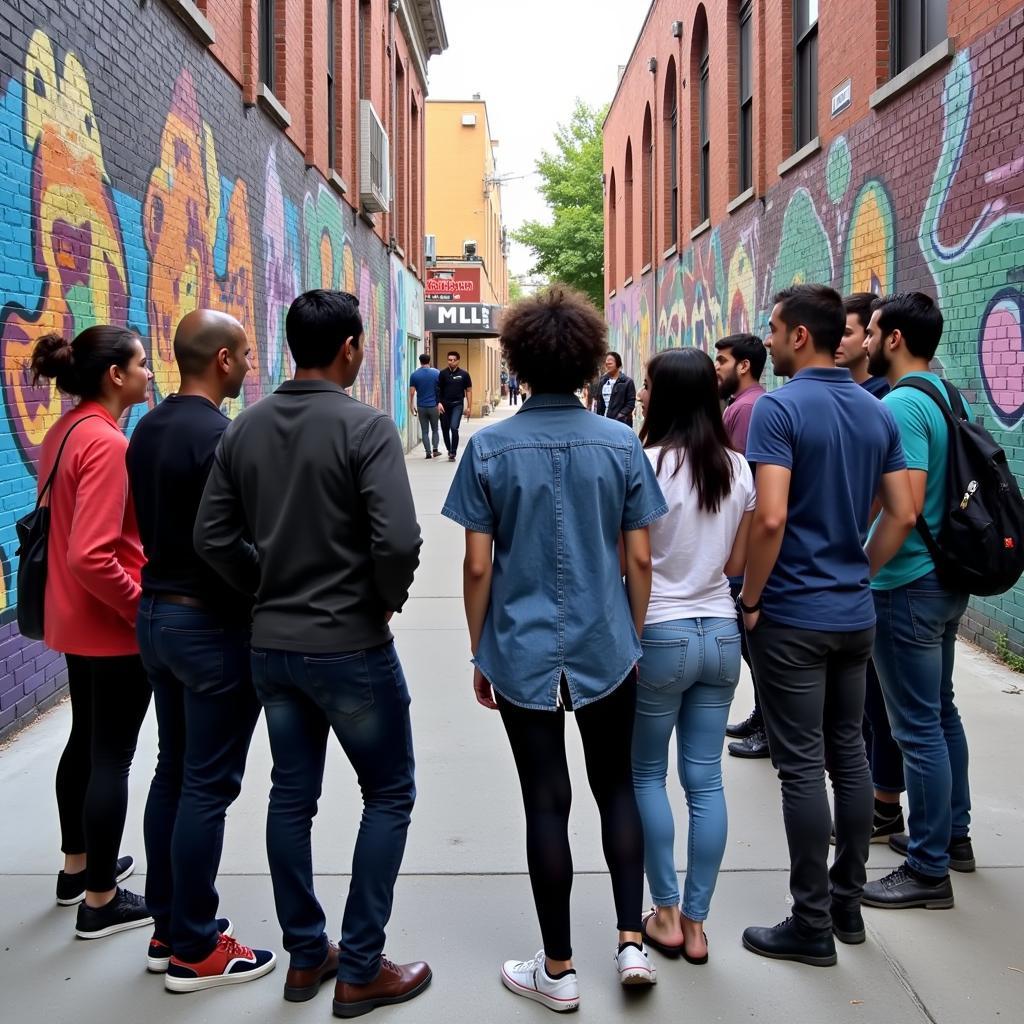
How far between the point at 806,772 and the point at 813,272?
9004 millimetres

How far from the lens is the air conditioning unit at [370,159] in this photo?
16.6 meters

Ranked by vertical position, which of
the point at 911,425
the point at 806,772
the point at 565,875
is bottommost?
the point at 565,875

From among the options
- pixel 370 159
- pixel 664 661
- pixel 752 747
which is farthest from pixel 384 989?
pixel 370 159

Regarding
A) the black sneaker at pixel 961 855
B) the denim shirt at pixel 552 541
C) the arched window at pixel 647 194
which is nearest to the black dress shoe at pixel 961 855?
the black sneaker at pixel 961 855

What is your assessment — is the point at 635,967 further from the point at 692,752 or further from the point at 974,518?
the point at 974,518

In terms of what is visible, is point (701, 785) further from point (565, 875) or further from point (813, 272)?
point (813, 272)

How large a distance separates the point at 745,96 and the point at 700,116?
3.02 metres

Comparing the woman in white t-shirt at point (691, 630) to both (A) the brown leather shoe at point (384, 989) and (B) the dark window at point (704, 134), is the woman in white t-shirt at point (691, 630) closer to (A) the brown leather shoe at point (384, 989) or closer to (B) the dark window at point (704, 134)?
(A) the brown leather shoe at point (384, 989)

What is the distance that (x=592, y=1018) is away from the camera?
9.60 feet

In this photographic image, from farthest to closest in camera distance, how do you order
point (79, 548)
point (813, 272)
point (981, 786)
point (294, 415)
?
point (813, 272), point (981, 786), point (79, 548), point (294, 415)

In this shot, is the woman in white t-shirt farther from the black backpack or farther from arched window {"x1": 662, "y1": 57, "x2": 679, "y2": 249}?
arched window {"x1": 662, "y1": 57, "x2": 679, "y2": 249}

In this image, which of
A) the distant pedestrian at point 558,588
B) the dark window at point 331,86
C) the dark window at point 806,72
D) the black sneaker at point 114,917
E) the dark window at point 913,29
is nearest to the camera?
the distant pedestrian at point 558,588

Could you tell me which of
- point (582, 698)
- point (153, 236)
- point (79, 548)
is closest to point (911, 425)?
point (582, 698)

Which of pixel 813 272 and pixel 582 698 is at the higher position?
pixel 813 272
